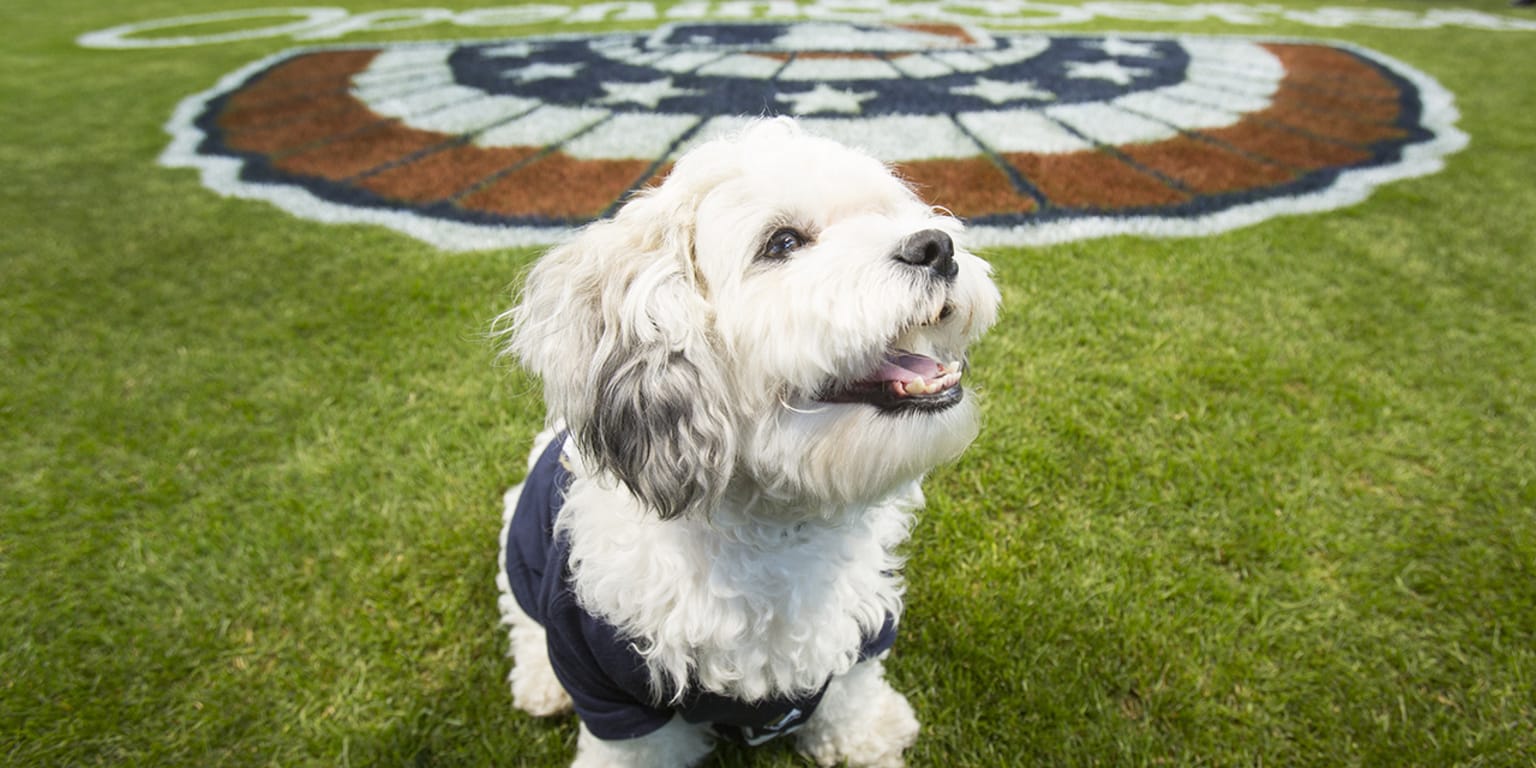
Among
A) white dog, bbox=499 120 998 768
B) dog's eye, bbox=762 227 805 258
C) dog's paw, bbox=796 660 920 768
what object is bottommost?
dog's paw, bbox=796 660 920 768

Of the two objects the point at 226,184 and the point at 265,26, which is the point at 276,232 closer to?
the point at 226,184

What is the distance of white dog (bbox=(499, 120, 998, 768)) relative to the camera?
1.33 meters

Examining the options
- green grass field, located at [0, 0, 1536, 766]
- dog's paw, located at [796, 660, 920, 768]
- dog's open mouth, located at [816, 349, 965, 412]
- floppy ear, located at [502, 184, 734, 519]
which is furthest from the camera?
green grass field, located at [0, 0, 1536, 766]

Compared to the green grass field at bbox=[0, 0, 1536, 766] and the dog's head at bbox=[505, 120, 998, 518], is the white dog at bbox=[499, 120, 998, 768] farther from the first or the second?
the green grass field at bbox=[0, 0, 1536, 766]

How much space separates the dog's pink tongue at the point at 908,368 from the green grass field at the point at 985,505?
3.37ft

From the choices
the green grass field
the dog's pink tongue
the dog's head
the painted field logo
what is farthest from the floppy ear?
the painted field logo

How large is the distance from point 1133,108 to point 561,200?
463 cm

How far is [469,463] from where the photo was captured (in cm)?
299

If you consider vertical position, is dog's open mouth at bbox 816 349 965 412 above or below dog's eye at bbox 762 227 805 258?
below

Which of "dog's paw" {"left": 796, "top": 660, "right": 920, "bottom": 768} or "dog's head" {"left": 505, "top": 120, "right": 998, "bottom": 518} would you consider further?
"dog's paw" {"left": 796, "top": 660, "right": 920, "bottom": 768}

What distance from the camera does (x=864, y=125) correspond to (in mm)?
5605

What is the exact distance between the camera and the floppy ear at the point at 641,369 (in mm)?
1316

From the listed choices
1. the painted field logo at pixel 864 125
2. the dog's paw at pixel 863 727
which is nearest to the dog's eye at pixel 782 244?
the dog's paw at pixel 863 727

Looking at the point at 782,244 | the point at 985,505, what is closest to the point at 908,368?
the point at 782,244
